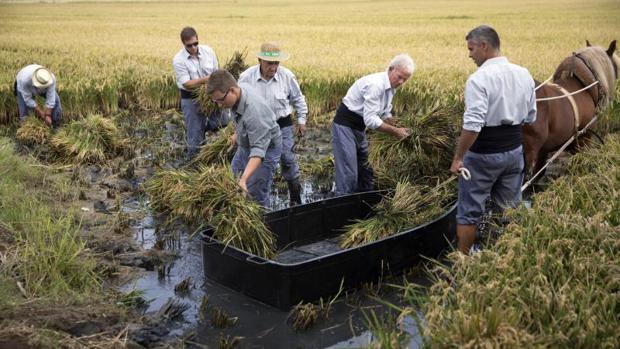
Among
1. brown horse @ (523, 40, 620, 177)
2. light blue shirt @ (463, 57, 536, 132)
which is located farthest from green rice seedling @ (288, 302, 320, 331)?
brown horse @ (523, 40, 620, 177)

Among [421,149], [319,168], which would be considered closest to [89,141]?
[319,168]

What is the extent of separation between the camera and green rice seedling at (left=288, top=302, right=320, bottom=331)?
4.61 m

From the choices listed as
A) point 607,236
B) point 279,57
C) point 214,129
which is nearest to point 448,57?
point 214,129

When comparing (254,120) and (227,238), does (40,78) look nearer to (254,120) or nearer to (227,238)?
(254,120)

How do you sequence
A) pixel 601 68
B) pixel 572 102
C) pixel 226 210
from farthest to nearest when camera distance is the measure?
pixel 601 68 → pixel 572 102 → pixel 226 210

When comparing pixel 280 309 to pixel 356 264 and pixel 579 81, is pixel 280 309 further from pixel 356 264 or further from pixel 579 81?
pixel 579 81

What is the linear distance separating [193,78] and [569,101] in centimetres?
444

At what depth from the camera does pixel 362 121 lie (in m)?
6.68

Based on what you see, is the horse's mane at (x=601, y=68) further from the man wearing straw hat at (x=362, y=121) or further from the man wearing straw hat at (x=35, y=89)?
the man wearing straw hat at (x=35, y=89)

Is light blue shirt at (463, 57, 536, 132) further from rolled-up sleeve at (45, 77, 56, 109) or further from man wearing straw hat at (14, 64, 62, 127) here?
rolled-up sleeve at (45, 77, 56, 109)

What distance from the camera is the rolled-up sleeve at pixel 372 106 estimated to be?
6258 mm

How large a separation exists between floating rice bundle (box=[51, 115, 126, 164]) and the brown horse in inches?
221

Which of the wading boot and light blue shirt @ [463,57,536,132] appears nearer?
light blue shirt @ [463,57,536,132]

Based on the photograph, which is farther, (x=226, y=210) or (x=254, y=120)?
(x=254, y=120)
